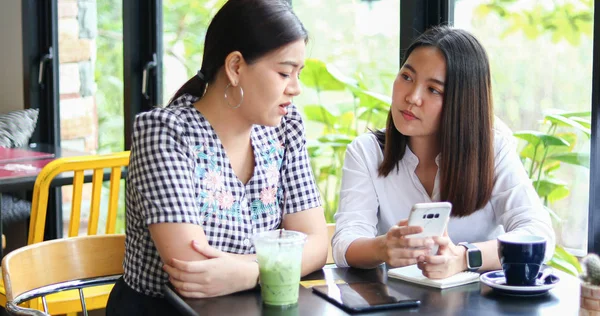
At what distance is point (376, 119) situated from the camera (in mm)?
Result: 2684

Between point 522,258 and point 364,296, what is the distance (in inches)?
11.8

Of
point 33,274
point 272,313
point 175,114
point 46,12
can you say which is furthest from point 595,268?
point 46,12

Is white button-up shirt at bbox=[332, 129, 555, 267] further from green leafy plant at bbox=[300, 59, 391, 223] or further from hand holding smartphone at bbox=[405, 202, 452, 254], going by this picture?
green leafy plant at bbox=[300, 59, 391, 223]

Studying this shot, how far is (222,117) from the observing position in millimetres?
1749

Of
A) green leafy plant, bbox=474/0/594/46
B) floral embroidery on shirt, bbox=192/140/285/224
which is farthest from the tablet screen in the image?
green leafy plant, bbox=474/0/594/46

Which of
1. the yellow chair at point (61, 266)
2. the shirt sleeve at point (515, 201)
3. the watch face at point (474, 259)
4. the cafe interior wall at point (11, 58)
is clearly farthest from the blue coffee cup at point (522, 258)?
the cafe interior wall at point (11, 58)

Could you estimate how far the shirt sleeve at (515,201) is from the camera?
183 centimetres

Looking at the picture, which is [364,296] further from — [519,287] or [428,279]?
[519,287]

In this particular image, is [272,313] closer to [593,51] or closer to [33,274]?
[33,274]

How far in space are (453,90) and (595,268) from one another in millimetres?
722

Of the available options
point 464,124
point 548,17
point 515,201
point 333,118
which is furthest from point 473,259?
point 333,118

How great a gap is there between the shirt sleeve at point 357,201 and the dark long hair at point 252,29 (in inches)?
14.6

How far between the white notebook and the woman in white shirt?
0.19 m

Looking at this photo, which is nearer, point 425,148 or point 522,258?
point 522,258
